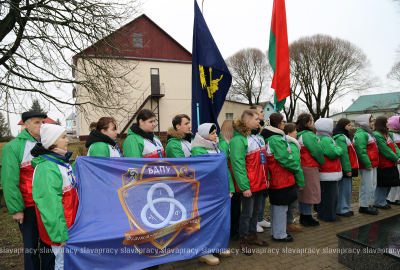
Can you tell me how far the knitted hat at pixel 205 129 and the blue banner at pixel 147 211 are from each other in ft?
1.03

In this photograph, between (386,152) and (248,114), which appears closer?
(248,114)

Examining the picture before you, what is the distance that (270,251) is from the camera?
396 centimetres

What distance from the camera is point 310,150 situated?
16.5 ft

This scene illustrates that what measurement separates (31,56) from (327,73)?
33544mm

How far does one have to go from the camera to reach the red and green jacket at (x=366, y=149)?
571 cm

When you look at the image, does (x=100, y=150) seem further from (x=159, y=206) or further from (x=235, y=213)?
(x=235, y=213)

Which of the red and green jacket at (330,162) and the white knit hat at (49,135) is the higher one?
the white knit hat at (49,135)

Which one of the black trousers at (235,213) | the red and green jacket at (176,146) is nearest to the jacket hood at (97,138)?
the red and green jacket at (176,146)

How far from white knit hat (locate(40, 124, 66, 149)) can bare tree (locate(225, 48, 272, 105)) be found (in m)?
34.8

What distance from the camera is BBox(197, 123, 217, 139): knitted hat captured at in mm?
3829

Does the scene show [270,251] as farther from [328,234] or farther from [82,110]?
[82,110]

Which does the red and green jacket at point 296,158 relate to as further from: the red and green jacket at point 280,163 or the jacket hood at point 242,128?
the jacket hood at point 242,128

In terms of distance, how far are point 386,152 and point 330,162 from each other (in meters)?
1.76

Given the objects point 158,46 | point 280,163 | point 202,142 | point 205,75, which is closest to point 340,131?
point 280,163
